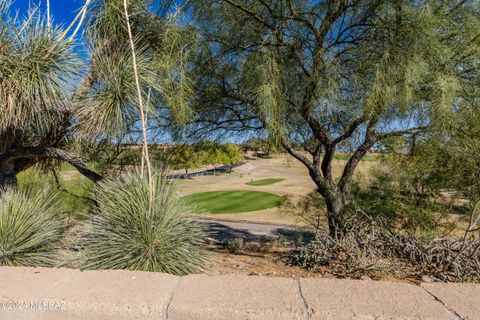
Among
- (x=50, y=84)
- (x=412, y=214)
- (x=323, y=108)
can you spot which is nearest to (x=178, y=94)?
(x=50, y=84)

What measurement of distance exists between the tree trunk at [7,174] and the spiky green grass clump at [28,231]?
1.14m

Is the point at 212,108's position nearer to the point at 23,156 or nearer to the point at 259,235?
the point at 23,156

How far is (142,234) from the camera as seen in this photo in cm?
372

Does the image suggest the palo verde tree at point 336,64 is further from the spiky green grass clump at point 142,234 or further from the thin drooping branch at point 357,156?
the spiky green grass clump at point 142,234

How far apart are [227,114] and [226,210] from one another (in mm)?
24098

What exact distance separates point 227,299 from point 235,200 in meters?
34.4

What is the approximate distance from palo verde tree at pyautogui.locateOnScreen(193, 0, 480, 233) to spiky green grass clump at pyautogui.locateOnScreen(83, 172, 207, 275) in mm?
1945

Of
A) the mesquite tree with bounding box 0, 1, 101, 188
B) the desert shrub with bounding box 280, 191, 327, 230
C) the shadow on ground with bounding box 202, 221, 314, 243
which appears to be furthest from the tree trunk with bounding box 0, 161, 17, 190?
the desert shrub with bounding box 280, 191, 327, 230

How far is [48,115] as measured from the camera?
→ 5.30 metres

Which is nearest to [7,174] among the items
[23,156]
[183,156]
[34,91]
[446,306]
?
[23,156]

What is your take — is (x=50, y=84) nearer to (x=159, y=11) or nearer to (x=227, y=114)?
(x=159, y=11)

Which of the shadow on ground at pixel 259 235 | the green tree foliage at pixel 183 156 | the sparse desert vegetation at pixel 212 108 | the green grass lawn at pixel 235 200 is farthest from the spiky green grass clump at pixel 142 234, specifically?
the green grass lawn at pixel 235 200

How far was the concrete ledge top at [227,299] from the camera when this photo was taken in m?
1.84

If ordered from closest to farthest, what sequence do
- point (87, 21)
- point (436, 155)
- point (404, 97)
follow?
point (404, 97) < point (87, 21) < point (436, 155)
